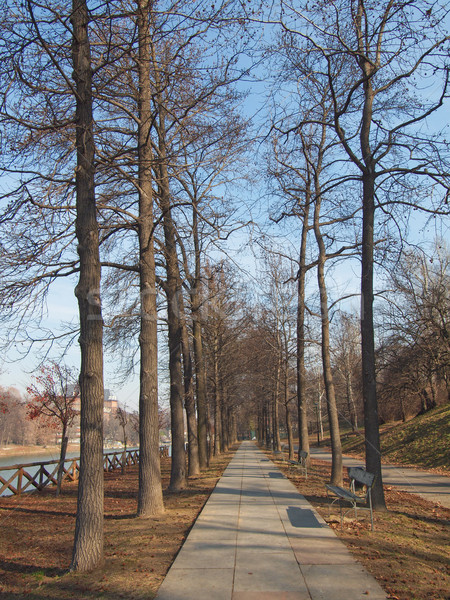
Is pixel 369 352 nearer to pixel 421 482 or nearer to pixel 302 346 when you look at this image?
pixel 302 346

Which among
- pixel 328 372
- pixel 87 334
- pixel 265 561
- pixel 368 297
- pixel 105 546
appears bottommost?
pixel 105 546

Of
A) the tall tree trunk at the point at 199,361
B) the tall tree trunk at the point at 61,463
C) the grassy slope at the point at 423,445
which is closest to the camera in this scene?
the tall tree trunk at the point at 61,463

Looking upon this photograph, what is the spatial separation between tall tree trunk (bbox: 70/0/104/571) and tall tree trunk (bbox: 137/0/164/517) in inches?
55.7

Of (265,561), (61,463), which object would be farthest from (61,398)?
(265,561)

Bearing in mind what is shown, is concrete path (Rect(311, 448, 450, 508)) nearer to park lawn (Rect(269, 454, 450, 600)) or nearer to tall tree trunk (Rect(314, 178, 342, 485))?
park lawn (Rect(269, 454, 450, 600))

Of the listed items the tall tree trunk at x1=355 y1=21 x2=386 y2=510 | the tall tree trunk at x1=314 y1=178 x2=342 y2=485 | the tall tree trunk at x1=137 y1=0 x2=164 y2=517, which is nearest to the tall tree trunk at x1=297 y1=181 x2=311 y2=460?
the tall tree trunk at x1=314 y1=178 x2=342 y2=485

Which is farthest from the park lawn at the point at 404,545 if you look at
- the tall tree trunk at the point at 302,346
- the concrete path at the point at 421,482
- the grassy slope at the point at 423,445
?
the grassy slope at the point at 423,445

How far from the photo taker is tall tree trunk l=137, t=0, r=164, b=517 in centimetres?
878

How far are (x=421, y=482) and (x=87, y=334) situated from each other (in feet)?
41.9

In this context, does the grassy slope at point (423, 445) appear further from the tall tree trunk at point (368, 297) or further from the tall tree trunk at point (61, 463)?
the tall tree trunk at point (61, 463)

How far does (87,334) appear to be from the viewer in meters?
6.34

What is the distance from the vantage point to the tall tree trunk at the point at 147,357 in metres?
8.78

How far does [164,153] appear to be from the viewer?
12.4 m

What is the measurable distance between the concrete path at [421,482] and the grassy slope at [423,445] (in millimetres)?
1326
